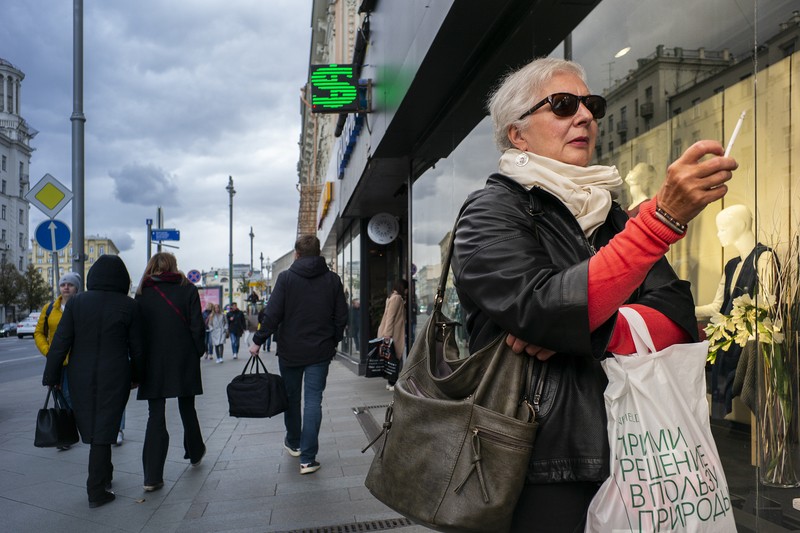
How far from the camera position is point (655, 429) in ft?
4.40

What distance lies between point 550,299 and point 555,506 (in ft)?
1.66

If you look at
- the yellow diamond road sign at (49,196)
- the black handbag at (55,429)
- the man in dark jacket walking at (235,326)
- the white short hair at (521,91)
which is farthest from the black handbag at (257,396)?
the man in dark jacket walking at (235,326)

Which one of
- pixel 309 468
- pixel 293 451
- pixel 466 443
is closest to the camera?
pixel 466 443

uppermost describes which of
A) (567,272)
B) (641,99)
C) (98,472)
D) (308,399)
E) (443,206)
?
(641,99)

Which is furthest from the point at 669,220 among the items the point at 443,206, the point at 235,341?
the point at 235,341

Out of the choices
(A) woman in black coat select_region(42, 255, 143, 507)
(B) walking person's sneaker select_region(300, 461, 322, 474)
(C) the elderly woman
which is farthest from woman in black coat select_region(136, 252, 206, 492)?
(C) the elderly woman

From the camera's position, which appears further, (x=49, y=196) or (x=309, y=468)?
(x=49, y=196)

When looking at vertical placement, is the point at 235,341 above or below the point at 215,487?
below

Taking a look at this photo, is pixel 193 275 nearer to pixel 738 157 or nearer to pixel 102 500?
pixel 102 500

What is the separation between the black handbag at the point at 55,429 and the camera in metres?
5.30

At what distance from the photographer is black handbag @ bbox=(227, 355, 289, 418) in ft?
18.8

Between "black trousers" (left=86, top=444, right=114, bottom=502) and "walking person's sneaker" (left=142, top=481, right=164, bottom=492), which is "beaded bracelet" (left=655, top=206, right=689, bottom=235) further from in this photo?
"walking person's sneaker" (left=142, top=481, right=164, bottom=492)

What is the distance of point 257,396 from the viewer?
5754mm

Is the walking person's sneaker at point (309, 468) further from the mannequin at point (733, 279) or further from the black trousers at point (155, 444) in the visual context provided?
the mannequin at point (733, 279)
